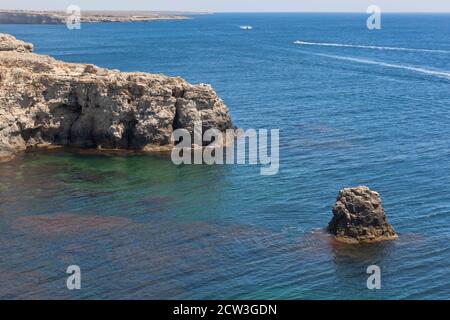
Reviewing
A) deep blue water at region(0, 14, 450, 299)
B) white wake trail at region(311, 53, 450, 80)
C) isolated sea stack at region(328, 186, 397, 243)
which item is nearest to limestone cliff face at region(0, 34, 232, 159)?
deep blue water at region(0, 14, 450, 299)

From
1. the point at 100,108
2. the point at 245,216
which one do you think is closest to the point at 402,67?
the point at 100,108

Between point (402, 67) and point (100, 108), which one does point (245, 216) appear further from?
point (402, 67)

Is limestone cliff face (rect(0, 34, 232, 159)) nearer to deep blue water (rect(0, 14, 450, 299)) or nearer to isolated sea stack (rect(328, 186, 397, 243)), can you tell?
deep blue water (rect(0, 14, 450, 299))

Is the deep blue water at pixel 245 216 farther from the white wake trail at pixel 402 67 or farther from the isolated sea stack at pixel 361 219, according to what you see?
the white wake trail at pixel 402 67

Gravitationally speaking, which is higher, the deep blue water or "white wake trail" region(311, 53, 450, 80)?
"white wake trail" region(311, 53, 450, 80)

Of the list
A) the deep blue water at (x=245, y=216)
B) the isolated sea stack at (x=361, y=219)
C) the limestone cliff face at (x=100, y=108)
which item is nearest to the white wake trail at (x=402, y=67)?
the deep blue water at (x=245, y=216)
